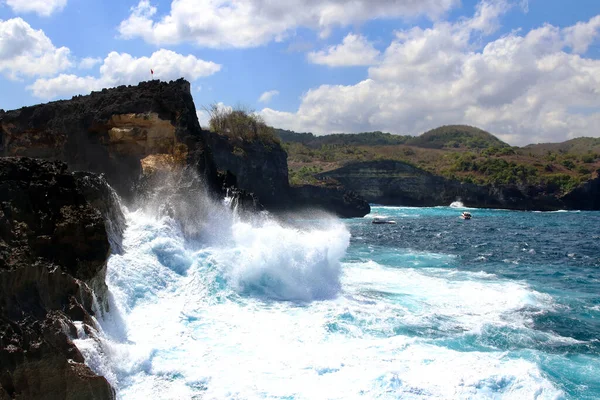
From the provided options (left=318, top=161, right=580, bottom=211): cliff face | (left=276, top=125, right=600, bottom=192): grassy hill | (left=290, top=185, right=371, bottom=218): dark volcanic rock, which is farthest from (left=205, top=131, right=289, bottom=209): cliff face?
(left=318, top=161, right=580, bottom=211): cliff face

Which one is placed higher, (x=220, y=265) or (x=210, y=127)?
(x=210, y=127)

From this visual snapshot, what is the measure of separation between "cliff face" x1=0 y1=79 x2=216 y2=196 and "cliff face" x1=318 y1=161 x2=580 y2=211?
60.5 meters

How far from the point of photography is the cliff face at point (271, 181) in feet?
160

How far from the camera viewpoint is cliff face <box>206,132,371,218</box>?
48906mm

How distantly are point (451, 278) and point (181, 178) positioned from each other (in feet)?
38.7

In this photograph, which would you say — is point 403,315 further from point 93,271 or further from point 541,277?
point 541,277

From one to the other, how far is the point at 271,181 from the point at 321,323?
4229cm

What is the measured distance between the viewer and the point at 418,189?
85.1m

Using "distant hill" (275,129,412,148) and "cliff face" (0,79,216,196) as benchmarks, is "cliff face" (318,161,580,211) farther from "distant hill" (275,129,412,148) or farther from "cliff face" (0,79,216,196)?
"distant hill" (275,129,412,148)

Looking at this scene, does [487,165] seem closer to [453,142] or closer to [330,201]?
[330,201]

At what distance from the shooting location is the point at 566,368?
1081 cm

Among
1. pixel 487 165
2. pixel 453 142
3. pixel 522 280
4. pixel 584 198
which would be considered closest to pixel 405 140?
pixel 453 142

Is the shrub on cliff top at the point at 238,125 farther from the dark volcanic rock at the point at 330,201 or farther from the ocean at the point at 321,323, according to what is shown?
the ocean at the point at 321,323

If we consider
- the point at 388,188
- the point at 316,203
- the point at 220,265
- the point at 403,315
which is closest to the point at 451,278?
the point at 403,315
